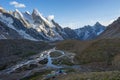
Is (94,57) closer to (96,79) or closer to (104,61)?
(104,61)

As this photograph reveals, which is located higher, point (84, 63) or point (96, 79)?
point (84, 63)

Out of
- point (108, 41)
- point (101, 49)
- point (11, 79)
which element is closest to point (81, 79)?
point (11, 79)

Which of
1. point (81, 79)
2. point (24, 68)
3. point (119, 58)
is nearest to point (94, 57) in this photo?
point (119, 58)

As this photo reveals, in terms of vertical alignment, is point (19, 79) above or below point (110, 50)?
below

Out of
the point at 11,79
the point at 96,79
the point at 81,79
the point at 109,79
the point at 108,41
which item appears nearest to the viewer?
the point at 109,79

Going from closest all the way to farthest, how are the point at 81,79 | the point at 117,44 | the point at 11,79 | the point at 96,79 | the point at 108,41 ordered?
the point at 96,79
the point at 81,79
the point at 11,79
the point at 117,44
the point at 108,41

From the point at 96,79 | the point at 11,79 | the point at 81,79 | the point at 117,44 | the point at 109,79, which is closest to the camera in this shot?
the point at 109,79

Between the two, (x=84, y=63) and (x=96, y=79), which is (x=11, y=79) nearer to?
(x=84, y=63)

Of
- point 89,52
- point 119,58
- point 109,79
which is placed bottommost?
point 109,79

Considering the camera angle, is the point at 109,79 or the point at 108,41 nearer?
the point at 109,79
